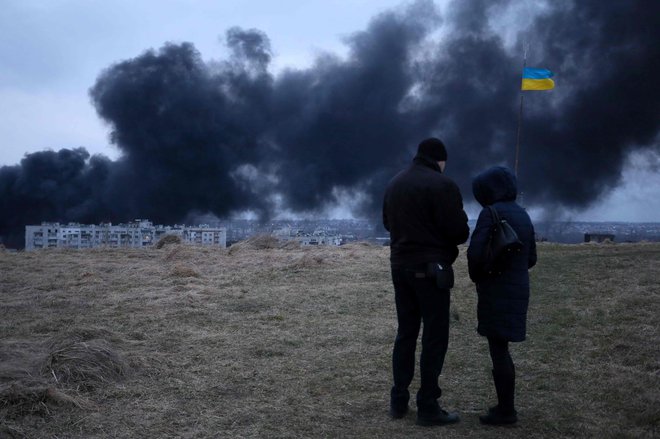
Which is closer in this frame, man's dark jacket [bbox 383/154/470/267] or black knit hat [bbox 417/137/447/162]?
man's dark jacket [bbox 383/154/470/267]

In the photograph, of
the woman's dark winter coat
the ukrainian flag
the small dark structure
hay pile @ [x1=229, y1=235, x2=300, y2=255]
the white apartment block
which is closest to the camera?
the woman's dark winter coat

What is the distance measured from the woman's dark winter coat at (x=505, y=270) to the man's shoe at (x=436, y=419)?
64 cm

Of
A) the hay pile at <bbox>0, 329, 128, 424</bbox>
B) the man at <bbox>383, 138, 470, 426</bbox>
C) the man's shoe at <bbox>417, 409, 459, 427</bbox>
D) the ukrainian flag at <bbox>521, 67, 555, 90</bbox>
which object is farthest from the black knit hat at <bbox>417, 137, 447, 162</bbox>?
the ukrainian flag at <bbox>521, 67, 555, 90</bbox>

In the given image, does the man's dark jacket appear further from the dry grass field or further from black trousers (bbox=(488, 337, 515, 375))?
the dry grass field

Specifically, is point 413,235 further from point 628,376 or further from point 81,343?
point 81,343

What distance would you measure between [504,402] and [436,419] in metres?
0.48

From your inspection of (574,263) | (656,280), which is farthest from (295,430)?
(574,263)

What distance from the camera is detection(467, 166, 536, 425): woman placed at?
13.9ft

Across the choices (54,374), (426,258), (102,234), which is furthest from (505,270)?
(102,234)

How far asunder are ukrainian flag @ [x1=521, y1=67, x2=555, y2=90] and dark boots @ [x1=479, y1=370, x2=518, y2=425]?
27.4 ft

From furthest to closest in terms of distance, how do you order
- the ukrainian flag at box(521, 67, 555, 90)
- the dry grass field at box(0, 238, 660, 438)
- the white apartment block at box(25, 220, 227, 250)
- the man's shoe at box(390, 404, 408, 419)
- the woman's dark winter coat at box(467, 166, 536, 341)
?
1. the white apartment block at box(25, 220, 227, 250)
2. the ukrainian flag at box(521, 67, 555, 90)
3. the man's shoe at box(390, 404, 408, 419)
4. the dry grass field at box(0, 238, 660, 438)
5. the woman's dark winter coat at box(467, 166, 536, 341)

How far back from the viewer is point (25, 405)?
4.52 m

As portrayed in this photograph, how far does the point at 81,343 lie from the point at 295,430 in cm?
250

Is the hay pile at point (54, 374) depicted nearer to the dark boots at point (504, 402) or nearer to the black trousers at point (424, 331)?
the black trousers at point (424, 331)
